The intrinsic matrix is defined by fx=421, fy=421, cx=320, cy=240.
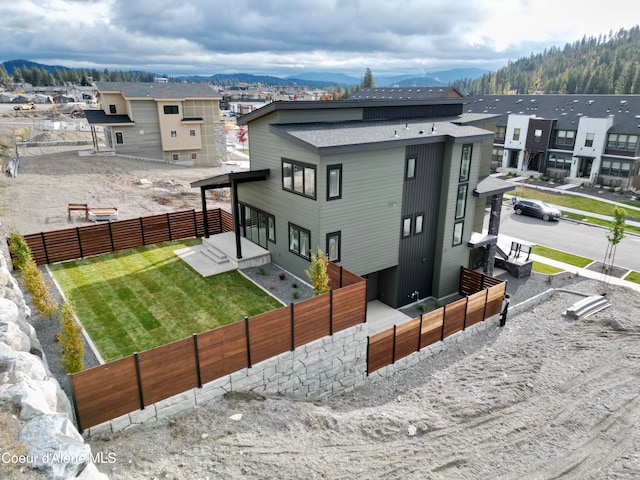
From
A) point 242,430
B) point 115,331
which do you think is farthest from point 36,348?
point 242,430

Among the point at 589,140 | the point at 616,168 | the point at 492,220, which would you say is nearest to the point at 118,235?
the point at 492,220

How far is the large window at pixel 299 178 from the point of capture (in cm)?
1714

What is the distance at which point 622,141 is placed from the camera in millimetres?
47281

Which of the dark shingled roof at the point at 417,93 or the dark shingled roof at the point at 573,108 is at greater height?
the dark shingled roof at the point at 417,93

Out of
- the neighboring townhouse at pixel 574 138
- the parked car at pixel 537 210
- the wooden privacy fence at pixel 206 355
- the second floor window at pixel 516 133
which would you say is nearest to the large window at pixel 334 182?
the wooden privacy fence at pixel 206 355

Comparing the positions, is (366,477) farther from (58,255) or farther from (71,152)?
(71,152)

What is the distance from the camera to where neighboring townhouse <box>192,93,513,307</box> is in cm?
1738

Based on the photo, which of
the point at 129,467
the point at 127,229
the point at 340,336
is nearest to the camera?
the point at 129,467

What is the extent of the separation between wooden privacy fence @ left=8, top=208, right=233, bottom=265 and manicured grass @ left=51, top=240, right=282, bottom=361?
0.64m

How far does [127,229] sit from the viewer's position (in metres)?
22.0

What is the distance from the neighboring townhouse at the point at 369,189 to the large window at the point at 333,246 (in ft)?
0.15

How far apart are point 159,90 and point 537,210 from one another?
141 ft

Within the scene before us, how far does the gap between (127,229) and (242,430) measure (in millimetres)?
14662

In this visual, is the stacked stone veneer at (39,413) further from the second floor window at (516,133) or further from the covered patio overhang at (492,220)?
the second floor window at (516,133)
